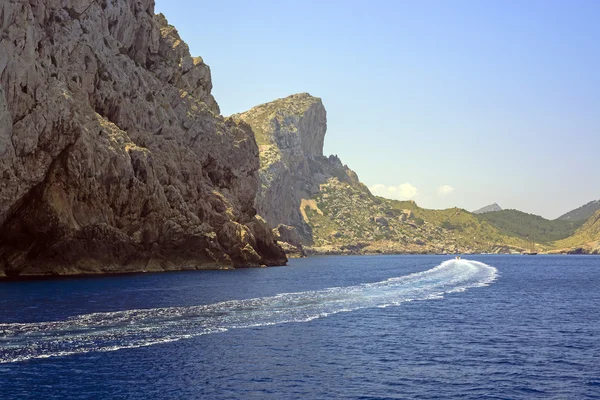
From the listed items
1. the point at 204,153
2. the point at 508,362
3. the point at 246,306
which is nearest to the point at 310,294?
the point at 246,306

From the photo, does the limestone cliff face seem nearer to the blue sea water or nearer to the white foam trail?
the blue sea water

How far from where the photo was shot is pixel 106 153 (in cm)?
10569

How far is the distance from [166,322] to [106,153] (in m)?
59.6

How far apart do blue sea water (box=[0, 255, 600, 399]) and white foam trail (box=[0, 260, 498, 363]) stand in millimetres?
140

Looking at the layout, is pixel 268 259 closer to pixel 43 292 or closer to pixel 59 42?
pixel 59 42

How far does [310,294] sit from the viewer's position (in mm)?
79000

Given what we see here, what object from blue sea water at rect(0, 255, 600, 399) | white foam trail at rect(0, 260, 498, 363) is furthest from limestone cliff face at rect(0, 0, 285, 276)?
white foam trail at rect(0, 260, 498, 363)

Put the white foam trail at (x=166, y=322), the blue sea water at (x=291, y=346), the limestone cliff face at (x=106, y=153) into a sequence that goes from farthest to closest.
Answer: the limestone cliff face at (x=106, y=153) < the white foam trail at (x=166, y=322) < the blue sea water at (x=291, y=346)

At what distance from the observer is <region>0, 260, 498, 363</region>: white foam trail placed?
42469mm

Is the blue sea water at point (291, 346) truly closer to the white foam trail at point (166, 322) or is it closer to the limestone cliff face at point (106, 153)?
the white foam trail at point (166, 322)

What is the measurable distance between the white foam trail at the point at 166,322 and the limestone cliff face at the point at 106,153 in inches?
1748

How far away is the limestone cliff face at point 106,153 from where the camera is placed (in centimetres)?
9312

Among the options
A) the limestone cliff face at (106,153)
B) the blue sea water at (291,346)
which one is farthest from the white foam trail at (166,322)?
the limestone cliff face at (106,153)

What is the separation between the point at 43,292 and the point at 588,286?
8433 cm
